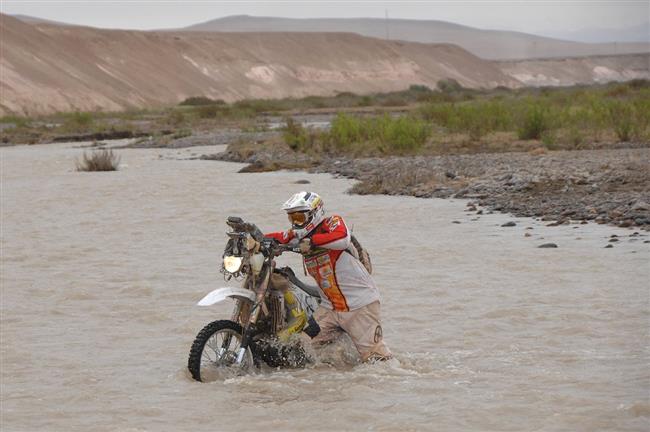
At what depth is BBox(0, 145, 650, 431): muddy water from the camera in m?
7.49

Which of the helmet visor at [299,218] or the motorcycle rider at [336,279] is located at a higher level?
the helmet visor at [299,218]

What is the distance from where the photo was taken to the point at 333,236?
25.8ft

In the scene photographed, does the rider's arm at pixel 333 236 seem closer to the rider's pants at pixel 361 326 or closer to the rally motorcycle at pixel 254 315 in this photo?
the rally motorcycle at pixel 254 315

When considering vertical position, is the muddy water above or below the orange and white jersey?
below

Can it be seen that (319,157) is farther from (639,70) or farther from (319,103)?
(639,70)

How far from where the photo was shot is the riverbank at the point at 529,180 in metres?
17.0

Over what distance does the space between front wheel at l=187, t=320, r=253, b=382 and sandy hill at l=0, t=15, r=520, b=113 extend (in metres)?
74.1

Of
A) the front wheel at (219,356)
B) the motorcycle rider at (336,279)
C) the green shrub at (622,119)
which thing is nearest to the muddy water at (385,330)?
the front wheel at (219,356)

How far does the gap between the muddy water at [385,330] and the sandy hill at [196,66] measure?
220 feet

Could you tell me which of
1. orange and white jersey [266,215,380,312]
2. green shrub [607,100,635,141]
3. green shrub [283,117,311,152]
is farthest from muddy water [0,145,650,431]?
green shrub [283,117,311,152]

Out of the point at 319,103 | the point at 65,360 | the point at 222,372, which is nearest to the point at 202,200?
the point at 65,360

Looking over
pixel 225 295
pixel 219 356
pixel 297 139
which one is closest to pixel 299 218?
pixel 225 295

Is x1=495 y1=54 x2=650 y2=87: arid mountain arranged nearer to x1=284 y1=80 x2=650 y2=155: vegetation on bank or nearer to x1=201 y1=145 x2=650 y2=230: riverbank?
x1=284 y1=80 x2=650 y2=155: vegetation on bank

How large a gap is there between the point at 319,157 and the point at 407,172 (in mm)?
6988
